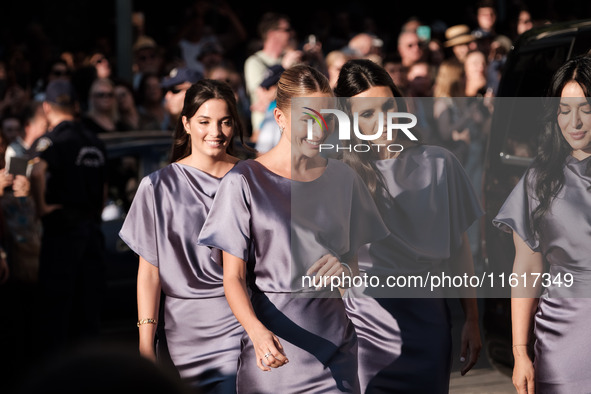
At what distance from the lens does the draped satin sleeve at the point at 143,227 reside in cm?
452

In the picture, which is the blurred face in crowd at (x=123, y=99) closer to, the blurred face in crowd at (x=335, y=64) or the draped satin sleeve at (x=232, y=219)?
the blurred face in crowd at (x=335, y=64)

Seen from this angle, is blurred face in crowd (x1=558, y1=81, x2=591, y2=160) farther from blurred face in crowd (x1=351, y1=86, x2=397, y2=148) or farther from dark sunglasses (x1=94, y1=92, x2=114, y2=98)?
dark sunglasses (x1=94, y1=92, x2=114, y2=98)

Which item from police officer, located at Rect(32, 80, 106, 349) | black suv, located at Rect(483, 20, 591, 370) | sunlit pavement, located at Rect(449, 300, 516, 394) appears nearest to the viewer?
black suv, located at Rect(483, 20, 591, 370)

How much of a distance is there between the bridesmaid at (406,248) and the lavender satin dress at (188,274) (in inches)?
21.0

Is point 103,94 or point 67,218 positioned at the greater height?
point 103,94

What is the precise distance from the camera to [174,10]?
60.6 ft

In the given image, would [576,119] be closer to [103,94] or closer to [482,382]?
[482,382]

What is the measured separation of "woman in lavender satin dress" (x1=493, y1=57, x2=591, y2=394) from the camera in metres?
3.80

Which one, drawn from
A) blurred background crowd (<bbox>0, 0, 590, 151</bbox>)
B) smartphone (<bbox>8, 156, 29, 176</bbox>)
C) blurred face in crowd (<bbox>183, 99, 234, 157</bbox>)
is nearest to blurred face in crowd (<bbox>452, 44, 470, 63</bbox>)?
blurred background crowd (<bbox>0, 0, 590, 151</bbox>)

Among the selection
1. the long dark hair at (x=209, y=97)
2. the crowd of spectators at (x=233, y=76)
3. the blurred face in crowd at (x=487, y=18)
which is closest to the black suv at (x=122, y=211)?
the crowd of spectators at (x=233, y=76)

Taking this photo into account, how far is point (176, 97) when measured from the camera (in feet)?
26.9

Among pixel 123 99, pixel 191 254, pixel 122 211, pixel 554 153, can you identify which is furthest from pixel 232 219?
pixel 123 99

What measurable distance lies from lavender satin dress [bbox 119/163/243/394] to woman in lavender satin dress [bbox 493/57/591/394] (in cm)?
118

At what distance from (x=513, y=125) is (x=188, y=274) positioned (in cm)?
217
